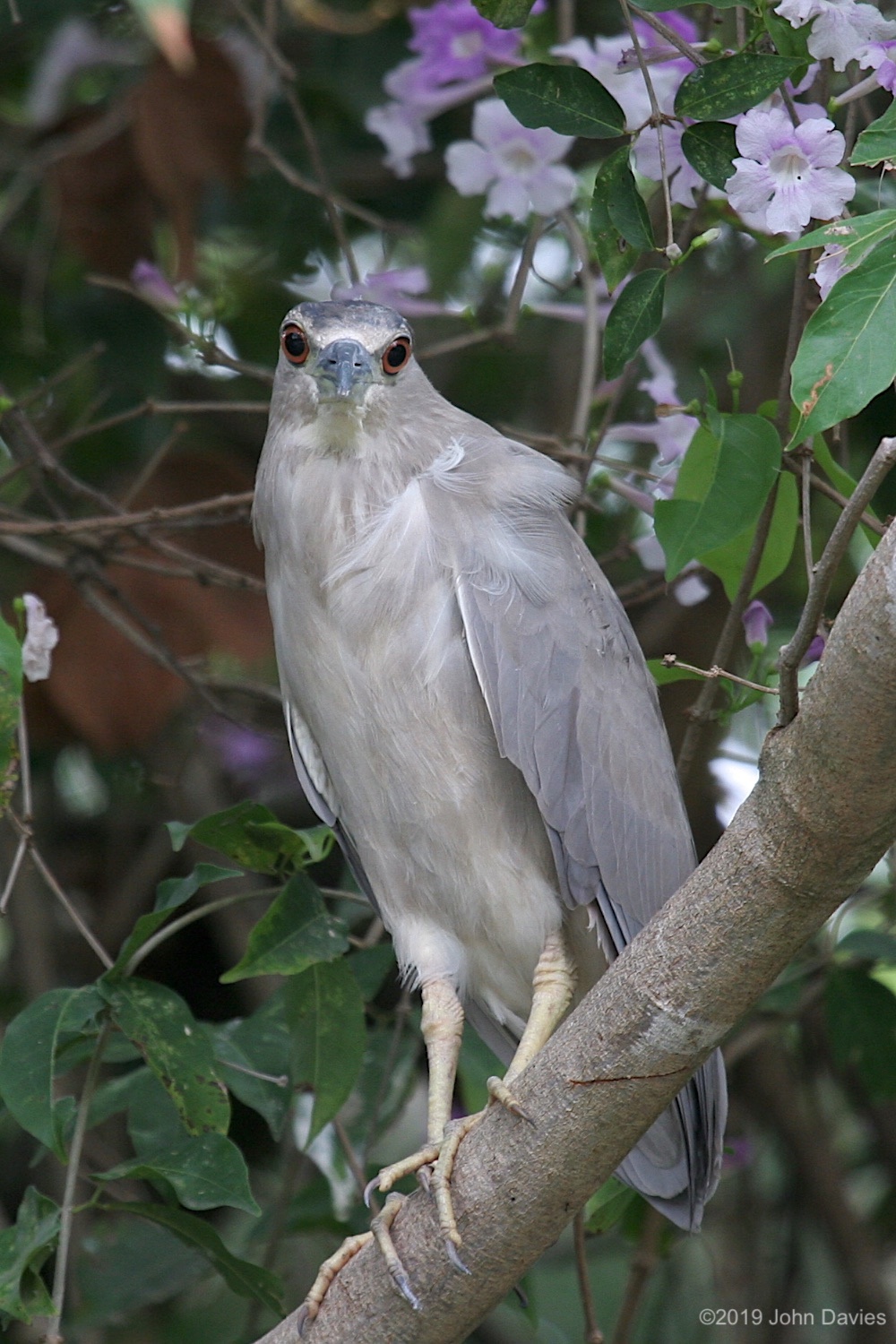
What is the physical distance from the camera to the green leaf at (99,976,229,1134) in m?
2.17

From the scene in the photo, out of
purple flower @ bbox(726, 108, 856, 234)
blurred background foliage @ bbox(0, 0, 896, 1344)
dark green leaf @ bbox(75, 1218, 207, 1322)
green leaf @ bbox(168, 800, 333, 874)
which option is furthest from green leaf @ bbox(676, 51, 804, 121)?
dark green leaf @ bbox(75, 1218, 207, 1322)

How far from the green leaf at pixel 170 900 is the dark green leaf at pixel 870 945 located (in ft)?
4.06

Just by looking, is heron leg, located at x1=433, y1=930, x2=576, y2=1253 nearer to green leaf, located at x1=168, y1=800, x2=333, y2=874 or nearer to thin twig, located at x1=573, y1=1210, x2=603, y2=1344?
thin twig, located at x1=573, y1=1210, x2=603, y2=1344

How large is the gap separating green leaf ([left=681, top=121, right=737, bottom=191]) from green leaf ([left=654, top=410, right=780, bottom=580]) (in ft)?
1.09

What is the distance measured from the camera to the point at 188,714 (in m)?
3.75

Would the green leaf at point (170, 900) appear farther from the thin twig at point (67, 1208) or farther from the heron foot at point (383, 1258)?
the heron foot at point (383, 1258)

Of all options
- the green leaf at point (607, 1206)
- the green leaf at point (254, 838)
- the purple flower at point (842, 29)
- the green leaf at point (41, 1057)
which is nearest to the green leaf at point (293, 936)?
the green leaf at point (254, 838)

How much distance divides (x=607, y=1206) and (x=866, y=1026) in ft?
2.13

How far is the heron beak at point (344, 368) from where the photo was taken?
242cm

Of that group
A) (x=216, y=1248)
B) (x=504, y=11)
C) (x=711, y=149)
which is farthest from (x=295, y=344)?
(x=216, y=1248)

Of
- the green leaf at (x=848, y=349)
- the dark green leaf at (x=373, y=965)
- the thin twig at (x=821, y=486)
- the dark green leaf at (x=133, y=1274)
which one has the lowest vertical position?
the dark green leaf at (x=133, y=1274)

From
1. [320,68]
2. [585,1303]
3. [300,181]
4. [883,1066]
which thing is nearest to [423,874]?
[585,1303]

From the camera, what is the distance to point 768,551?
232 centimetres

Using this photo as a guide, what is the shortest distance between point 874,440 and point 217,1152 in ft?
6.34
